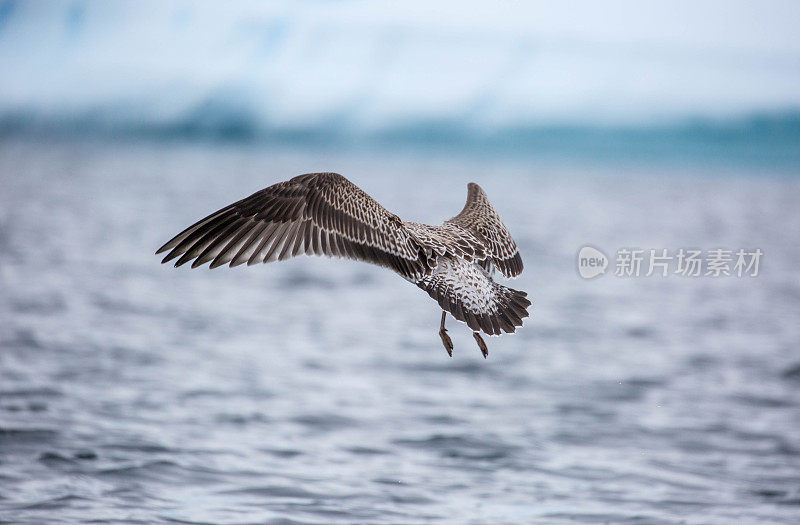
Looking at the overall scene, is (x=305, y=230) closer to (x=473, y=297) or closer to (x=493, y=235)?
(x=473, y=297)

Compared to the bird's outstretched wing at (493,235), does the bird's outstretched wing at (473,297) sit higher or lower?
lower

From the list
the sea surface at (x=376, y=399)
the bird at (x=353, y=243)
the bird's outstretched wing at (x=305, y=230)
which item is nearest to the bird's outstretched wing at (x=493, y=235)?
the bird at (x=353, y=243)

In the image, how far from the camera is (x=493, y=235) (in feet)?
29.0

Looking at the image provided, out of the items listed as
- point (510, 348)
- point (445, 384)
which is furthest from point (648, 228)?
point (445, 384)

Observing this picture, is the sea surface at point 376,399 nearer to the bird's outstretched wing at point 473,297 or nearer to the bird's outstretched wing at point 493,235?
the bird's outstretched wing at point 493,235

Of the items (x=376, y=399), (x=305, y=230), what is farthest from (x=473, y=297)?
(x=376, y=399)

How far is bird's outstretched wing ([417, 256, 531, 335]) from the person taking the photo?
23.7 ft

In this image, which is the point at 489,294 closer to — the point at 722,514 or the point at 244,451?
the point at 722,514

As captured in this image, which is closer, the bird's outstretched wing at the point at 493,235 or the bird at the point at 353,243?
the bird at the point at 353,243

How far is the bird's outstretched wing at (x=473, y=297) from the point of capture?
7.22 m

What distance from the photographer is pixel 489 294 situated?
7660 millimetres

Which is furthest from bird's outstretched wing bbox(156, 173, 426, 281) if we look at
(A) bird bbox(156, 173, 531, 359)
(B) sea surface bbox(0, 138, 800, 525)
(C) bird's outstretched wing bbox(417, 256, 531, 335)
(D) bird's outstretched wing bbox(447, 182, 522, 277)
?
(B) sea surface bbox(0, 138, 800, 525)

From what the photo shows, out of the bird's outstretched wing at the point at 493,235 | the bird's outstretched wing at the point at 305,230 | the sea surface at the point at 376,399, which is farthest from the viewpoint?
the sea surface at the point at 376,399

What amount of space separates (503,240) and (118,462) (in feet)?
26.2
